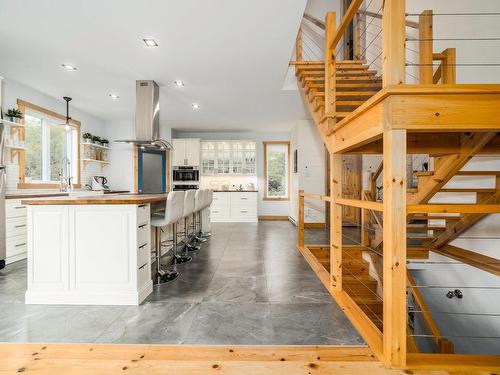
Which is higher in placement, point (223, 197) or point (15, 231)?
point (223, 197)

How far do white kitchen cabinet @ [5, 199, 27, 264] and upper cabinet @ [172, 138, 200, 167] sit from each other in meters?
4.06

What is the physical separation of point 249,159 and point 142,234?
5593 millimetres

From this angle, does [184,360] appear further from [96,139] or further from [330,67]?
[96,139]

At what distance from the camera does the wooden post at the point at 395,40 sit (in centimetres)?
147

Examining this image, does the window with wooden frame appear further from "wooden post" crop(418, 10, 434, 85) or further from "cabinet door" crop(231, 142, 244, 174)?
"wooden post" crop(418, 10, 434, 85)

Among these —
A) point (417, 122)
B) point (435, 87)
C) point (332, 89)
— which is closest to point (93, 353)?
point (417, 122)

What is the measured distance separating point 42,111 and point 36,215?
362 cm

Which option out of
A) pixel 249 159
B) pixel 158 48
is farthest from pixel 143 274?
pixel 249 159

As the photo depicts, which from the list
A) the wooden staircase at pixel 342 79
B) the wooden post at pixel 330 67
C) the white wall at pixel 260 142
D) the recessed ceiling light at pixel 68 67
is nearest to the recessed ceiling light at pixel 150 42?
the recessed ceiling light at pixel 68 67

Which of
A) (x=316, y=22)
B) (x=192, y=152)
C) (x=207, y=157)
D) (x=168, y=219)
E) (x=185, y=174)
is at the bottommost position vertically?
(x=168, y=219)

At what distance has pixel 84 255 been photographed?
2318mm

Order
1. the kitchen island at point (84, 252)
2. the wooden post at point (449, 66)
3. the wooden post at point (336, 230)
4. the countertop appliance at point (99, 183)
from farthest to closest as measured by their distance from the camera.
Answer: the countertop appliance at point (99, 183) → the wooden post at point (449, 66) → the wooden post at point (336, 230) → the kitchen island at point (84, 252)

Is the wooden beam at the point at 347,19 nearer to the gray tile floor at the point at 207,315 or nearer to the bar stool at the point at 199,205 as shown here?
the gray tile floor at the point at 207,315

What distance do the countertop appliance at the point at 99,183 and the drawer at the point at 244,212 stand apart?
3324 millimetres
